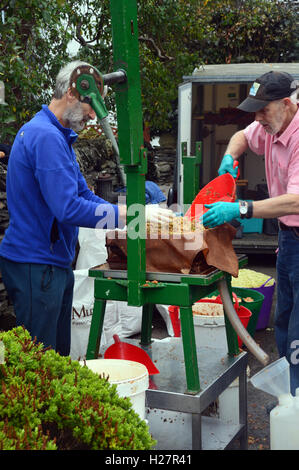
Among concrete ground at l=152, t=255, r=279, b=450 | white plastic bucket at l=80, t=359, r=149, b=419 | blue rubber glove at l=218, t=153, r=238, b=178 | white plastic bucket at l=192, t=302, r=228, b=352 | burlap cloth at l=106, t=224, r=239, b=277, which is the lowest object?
concrete ground at l=152, t=255, r=279, b=450

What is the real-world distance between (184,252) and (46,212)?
821 mm

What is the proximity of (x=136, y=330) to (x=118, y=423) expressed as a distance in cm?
377

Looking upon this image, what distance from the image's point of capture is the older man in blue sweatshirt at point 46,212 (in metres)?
2.92

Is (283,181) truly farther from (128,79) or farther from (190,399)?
(190,399)

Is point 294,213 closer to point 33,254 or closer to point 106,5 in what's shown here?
point 33,254

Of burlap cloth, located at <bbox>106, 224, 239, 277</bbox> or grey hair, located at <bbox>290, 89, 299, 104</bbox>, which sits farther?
grey hair, located at <bbox>290, 89, 299, 104</bbox>

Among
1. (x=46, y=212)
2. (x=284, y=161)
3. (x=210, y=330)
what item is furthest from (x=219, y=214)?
(x=210, y=330)

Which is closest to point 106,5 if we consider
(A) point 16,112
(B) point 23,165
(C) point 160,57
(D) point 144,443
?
(C) point 160,57

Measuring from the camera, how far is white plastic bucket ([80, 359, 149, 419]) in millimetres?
2322

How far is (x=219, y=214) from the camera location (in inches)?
117

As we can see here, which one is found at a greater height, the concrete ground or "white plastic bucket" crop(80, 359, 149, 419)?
"white plastic bucket" crop(80, 359, 149, 419)

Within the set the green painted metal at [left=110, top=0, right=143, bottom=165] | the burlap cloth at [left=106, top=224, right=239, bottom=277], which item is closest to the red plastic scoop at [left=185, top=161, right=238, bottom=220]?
the burlap cloth at [left=106, top=224, right=239, bottom=277]

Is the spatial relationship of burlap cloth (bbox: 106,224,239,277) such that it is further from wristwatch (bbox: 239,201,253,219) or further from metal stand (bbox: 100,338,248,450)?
metal stand (bbox: 100,338,248,450)

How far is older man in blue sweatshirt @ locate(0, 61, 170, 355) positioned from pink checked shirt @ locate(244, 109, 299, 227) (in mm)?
956
